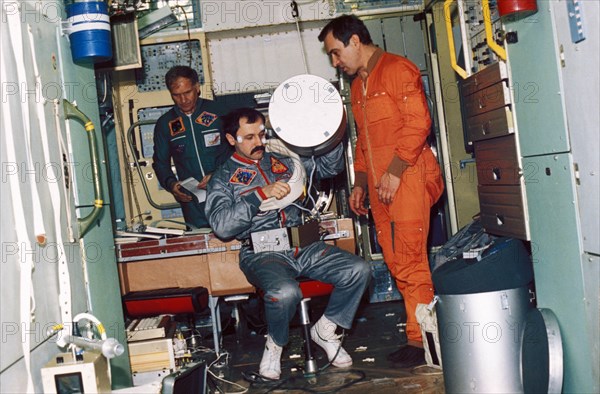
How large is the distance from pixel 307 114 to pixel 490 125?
107 centimetres

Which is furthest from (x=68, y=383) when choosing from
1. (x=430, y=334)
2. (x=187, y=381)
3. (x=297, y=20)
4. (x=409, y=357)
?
(x=297, y=20)

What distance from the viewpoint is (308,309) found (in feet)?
13.6

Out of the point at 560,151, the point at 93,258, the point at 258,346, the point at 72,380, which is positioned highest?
the point at 560,151

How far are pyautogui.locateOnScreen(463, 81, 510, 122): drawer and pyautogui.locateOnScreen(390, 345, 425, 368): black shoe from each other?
1339 millimetres

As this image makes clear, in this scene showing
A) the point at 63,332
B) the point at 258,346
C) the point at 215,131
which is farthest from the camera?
the point at 215,131

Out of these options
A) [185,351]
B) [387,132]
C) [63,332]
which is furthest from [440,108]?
[63,332]

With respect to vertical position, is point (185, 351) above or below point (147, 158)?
below

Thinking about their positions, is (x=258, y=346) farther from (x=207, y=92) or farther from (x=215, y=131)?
(x=207, y=92)

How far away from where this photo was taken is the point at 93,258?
127 inches

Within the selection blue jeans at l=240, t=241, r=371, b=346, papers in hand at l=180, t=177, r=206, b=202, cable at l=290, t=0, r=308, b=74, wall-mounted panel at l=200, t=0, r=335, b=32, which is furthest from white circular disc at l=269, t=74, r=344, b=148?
wall-mounted panel at l=200, t=0, r=335, b=32

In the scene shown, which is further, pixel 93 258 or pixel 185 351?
pixel 185 351

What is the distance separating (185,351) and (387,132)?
1688mm

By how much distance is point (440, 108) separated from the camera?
5.68 metres

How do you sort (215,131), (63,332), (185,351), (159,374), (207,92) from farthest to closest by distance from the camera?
(207,92) < (215,131) < (185,351) < (159,374) < (63,332)
